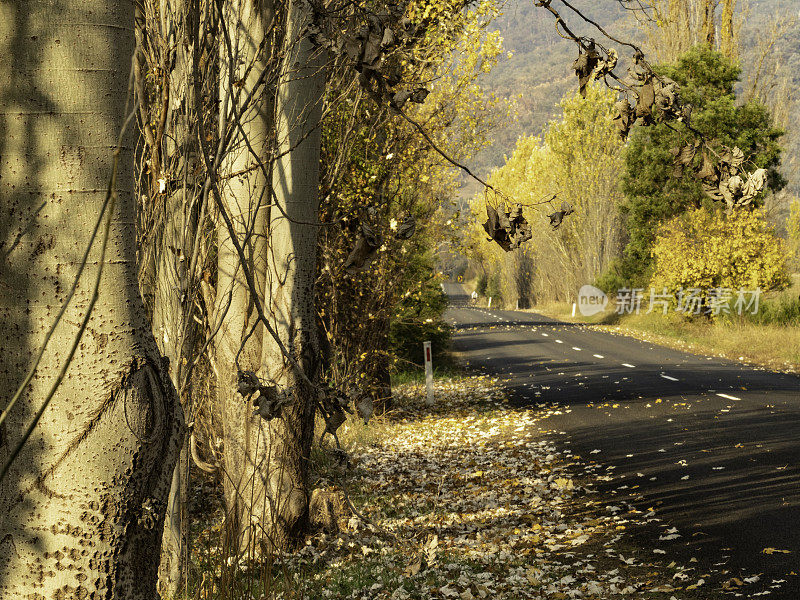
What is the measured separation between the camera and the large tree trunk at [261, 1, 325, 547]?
616 cm

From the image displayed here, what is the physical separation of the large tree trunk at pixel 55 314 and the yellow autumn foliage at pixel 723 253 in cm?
2557

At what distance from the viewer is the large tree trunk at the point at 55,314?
200 centimetres

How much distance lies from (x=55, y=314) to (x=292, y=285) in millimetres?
4247

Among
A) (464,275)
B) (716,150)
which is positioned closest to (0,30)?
(716,150)

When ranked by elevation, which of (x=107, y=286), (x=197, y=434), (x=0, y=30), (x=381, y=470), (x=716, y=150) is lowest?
(x=381, y=470)

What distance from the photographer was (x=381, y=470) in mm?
9938

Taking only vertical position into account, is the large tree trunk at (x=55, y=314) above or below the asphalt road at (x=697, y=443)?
above

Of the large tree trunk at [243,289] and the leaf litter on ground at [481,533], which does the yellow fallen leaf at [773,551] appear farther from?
the large tree trunk at [243,289]

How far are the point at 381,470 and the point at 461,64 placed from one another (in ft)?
27.9

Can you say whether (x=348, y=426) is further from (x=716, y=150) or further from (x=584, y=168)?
(x=584, y=168)
